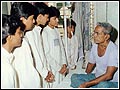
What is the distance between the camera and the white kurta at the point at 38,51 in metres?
1.17

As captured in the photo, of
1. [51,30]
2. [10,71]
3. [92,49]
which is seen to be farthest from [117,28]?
[10,71]

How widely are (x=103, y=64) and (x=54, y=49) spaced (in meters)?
0.36

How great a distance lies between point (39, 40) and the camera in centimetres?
123

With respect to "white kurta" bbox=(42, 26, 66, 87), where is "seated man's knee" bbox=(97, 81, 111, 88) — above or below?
below

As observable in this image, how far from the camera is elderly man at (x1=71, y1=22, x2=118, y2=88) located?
1.08 meters

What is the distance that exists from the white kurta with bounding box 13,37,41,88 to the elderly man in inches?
8.7

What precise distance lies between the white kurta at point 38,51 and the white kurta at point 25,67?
0.26ft

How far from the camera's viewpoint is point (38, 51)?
1.21 metres

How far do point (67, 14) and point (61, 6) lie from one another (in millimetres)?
108

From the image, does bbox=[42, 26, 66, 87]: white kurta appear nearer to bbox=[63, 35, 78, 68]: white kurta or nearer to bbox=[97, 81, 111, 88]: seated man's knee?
bbox=[63, 35, 78, 68]: white kurta

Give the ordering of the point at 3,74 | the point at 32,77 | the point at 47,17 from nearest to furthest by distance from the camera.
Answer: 1. the point at 3,74
2. the point at 32,77
3. the point at 47,17

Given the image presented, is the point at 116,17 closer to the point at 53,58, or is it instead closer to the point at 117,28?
the point at 117,28

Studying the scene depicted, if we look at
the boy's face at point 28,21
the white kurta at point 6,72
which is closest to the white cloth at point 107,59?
the boy's face at point 28,21

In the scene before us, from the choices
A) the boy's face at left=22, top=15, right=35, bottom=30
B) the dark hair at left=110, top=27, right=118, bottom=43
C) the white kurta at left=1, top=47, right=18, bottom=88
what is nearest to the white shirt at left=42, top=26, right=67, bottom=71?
the boy's face at left=22, top=15, right=35, bottom=30
